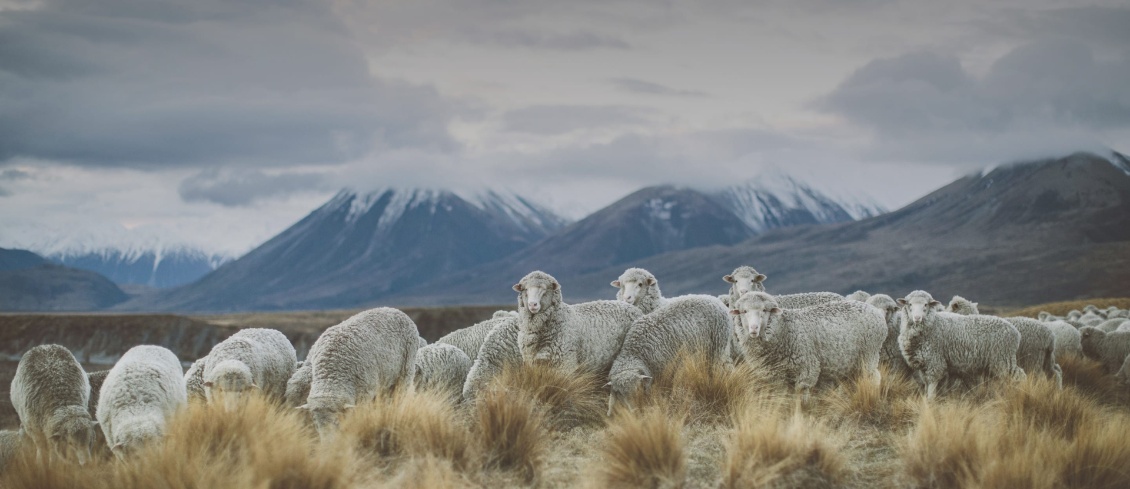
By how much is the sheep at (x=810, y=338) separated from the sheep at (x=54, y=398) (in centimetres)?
857

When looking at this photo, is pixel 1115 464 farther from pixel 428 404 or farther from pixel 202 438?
pixel 202 438

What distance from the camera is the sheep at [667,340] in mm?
10391

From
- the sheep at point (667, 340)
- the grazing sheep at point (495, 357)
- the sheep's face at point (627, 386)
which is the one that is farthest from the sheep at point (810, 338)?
the grazing sheep at point (495, 357)

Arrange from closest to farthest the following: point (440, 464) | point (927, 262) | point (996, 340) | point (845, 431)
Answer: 1. point (440, 464)
2. point (845, 431)
3. point (996, 340)
4. point (927, 262)

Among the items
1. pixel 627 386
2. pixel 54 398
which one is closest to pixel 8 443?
pixel 54 398

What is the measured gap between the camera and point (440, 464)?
288 inches

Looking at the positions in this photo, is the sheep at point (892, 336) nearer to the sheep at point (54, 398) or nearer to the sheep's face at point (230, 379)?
the sheep's face at point (230, 379)

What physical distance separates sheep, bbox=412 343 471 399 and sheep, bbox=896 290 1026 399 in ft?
23.3

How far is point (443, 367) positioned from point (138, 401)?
4.24 meters

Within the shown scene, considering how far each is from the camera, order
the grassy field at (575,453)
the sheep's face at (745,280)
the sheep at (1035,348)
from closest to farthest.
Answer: the grassy field at (575,453), the sheep at (1035,348), the sheep's face at (745,280)

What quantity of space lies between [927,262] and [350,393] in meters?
206

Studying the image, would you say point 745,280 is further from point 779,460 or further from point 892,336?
point 779,460

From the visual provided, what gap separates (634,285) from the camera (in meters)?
14.3

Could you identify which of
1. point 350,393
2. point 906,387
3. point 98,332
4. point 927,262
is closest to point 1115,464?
point 906,387
